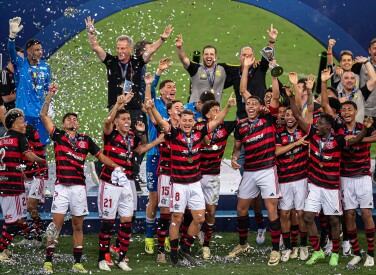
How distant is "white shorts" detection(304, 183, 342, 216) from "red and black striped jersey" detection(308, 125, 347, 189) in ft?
0.20

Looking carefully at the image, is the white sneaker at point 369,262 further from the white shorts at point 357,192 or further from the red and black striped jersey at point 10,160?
the red and black striped jersey at point 10,160

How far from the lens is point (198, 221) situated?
11.0m

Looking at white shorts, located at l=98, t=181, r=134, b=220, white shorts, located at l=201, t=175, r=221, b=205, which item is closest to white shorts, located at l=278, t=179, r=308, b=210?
white shorts, located at l=201, t=175, r=221, b=205

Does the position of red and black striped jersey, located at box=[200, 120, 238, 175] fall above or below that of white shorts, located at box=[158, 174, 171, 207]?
above

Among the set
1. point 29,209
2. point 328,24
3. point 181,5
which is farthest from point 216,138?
point 181,5

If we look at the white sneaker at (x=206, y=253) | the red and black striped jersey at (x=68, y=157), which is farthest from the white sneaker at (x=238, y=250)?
the red and black striped jersey at (x=68, y=157)

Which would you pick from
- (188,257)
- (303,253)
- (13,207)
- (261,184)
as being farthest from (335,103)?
(13,207)

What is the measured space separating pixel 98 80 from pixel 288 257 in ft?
34.5

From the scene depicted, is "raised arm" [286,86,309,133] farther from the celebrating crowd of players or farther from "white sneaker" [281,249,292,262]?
"white sneaker" [281,249,292,262]

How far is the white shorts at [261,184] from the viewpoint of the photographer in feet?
36.8

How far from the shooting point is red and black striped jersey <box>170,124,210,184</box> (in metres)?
10.9

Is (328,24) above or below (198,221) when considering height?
above

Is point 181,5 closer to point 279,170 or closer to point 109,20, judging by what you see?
point 109,20

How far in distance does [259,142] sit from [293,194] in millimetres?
681
